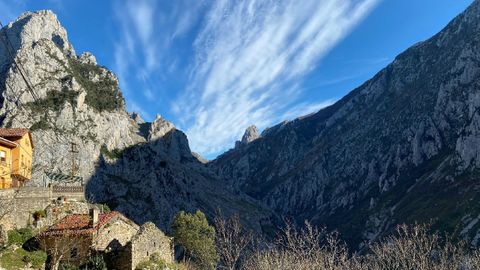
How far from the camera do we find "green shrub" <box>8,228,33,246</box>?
37.4 meters

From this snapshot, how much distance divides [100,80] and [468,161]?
13280 centimetres

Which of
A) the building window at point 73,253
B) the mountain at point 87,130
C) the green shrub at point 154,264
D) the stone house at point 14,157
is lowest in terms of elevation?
the green shrub at point 154,264

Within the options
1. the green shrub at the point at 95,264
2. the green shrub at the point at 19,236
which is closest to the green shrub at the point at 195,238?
the green shrub at the point at 95,264

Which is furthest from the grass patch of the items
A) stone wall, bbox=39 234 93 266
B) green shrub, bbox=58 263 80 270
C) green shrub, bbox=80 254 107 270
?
green shrub, bbox=80 254 107 270

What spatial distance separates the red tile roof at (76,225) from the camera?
39.2m

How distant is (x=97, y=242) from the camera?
130 ft

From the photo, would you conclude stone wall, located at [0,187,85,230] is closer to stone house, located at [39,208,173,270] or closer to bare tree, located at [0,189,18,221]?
bare tree, located at [0,189,18,221]

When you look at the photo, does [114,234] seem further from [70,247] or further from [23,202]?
[23,202]

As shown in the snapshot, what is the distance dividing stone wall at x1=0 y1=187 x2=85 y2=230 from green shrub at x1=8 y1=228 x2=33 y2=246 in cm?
115

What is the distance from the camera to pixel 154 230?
1640 inches

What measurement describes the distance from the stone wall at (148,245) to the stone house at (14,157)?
18.3 metres

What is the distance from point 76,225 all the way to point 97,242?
288cm

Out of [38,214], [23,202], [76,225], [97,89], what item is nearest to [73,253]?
[76,225]

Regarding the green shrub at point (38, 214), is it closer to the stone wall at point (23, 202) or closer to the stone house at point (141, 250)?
the stone wall at point (23, 202)
